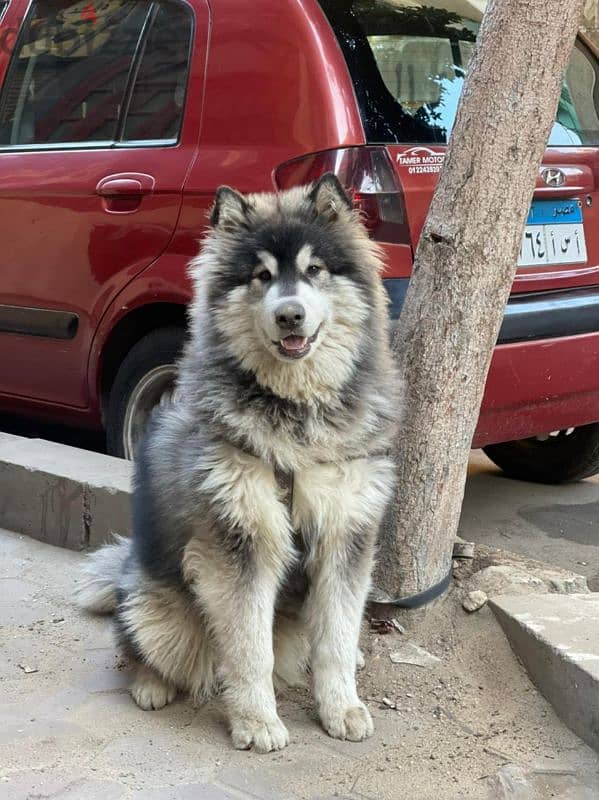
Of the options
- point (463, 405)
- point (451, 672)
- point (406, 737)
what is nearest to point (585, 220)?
point (463, 405)

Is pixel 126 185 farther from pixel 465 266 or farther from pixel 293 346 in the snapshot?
pixel 293 346

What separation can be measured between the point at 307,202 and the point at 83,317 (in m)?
1.96

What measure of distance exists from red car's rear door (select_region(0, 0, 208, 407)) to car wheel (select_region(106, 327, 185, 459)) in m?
0.25

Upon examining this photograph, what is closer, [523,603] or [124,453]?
[523,603]

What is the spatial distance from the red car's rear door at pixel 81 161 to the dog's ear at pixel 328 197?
133cm

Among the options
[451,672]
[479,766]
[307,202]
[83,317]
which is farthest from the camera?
[83,317]

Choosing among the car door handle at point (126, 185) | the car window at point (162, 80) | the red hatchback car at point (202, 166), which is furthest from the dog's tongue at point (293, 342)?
the car window at point (162, 80)

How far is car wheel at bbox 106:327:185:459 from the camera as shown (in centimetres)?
469

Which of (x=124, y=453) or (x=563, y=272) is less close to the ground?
(x=563, y=272)

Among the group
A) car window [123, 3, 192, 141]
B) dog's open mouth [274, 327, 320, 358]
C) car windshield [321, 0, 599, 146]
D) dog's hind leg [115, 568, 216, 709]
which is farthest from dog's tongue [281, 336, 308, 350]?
car window [123, 3, 192, 141]

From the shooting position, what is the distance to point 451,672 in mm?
3635

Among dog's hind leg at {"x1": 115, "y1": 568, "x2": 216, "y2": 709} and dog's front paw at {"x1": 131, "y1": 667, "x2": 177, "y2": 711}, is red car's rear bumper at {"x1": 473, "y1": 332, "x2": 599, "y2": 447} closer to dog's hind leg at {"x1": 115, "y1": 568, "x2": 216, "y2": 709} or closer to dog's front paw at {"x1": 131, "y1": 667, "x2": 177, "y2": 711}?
dog's hind leg at {"x1": 115, "y1": 568, "x2": 216, "y2": 709}

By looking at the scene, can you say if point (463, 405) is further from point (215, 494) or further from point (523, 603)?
point (215, 494)

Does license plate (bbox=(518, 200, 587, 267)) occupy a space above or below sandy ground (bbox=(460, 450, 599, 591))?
above
